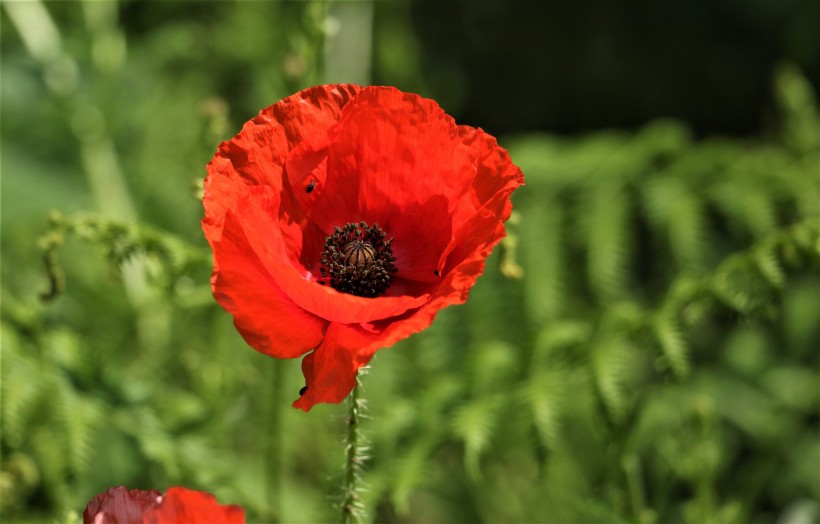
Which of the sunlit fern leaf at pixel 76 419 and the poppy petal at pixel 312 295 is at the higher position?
the sunlit fern leaf at pixel 76 419

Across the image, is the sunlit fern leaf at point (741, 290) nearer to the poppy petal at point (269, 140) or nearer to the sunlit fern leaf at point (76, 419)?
the poppy petal at point (269, 140)

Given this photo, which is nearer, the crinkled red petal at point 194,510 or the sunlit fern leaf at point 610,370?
the crinkled red petal at point 194,510

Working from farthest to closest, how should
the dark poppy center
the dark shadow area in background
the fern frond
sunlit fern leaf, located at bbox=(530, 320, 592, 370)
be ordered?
the dark shadow area in background → sunlit fern leaf, located at bbox=(530, 320, 592, 370) → the fern frond → the dark poppy center

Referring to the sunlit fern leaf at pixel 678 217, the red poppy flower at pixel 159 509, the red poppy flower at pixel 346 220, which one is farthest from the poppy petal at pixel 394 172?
the sunlit fern leaf at pixel 678 217

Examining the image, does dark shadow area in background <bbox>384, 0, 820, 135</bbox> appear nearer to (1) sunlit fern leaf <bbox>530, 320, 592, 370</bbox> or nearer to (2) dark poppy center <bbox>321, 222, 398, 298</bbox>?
(1) sunlit fern leaf <bbox>530, 320, 592, 370</bbox>

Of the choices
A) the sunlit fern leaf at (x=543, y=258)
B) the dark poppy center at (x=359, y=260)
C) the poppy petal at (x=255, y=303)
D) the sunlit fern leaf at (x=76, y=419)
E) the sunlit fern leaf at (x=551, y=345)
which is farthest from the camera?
the sunlit fern leaf at (x=543, y=258)

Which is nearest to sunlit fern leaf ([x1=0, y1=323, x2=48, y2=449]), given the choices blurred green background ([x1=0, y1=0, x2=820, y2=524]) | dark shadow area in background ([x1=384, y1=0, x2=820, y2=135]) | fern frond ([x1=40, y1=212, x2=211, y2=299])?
blurred green background ([x1=0, y1=0, x2=820, y2=524])

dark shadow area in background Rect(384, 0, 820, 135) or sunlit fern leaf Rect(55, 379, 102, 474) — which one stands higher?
dark shadow area in background Rect(384, 0, 820, 135)
